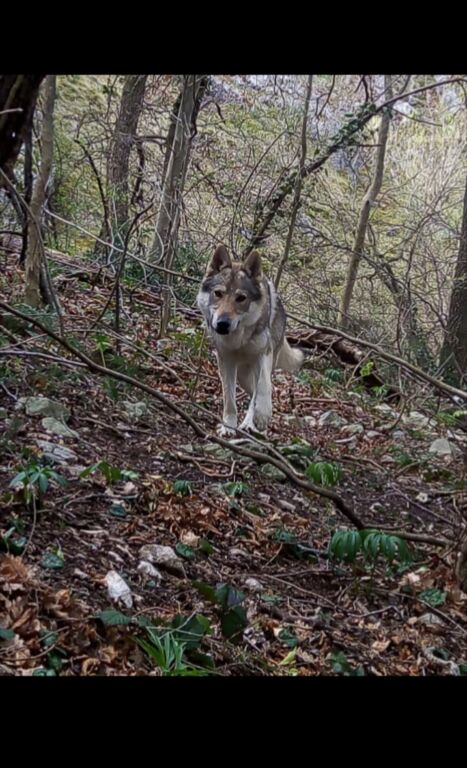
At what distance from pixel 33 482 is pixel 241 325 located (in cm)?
235

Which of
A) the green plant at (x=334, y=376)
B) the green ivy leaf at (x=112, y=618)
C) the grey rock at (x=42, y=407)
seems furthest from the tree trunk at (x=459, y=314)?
the green ivy leaf at (x=112, y=618)

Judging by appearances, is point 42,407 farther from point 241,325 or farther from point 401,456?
point 401,456

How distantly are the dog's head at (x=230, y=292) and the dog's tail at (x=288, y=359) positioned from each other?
0.91 m

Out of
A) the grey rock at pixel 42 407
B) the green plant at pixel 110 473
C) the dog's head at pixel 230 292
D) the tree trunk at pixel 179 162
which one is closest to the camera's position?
the green plant at pixel 110 473

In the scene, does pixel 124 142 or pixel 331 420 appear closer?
pixel 331 420

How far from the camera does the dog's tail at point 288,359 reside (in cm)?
566

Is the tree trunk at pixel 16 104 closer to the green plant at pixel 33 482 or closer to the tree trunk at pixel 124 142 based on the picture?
the green plant at pixel 33 482

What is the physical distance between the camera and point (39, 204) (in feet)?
14.9

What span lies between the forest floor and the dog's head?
617mm

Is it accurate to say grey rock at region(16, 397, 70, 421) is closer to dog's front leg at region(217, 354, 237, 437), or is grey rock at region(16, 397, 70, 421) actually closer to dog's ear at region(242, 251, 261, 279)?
dog's front leg at region(217, 354, 237, 437)

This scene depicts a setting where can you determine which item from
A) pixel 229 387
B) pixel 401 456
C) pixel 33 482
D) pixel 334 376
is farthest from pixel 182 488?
pixel 334 376

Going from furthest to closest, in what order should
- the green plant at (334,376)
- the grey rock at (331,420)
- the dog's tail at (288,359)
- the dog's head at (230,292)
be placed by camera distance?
the green plant at (334,376)
the dog's tail at (288,359)
the grey rock at (331,420)
the dog's head at (230,292)
